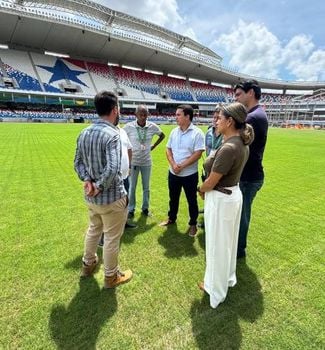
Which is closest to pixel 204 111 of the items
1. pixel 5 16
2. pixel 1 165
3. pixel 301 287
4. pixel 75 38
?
pixel 75 38

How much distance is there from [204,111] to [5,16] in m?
46.3

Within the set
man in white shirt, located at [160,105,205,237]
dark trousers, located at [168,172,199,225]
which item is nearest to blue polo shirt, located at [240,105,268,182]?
man in white shirt, located at [160,105,205,237]

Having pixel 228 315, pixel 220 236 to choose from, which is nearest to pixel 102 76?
pixel 220 236

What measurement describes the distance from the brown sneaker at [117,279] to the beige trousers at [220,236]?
1025 millimetres

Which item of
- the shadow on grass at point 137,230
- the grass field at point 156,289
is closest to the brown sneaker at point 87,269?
the grass field at point 156,289

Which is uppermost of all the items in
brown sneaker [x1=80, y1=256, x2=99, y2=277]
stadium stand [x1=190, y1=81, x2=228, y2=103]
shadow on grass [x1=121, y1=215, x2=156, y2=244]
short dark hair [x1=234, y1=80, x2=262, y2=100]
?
stadium stand [x1=190, y1=81, x2=228, y2=103]

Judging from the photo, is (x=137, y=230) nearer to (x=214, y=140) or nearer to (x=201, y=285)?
(x=201, y=285)

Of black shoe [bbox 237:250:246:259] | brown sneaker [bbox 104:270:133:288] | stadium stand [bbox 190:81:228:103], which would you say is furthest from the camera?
stadium stand [bbox 190:81:228:103]

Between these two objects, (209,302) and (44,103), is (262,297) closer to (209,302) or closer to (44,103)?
(209,302)

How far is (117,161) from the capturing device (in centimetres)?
255

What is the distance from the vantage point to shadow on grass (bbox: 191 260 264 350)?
2359 millimetres

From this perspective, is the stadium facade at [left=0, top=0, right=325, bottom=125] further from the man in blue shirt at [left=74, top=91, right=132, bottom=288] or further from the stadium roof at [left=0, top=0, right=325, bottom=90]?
the man in blue shirt at [left=74, top=91, right=132, bottom=288]

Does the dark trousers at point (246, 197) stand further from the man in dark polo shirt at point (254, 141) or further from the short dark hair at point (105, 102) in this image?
the short dark hair at point (105, 102)

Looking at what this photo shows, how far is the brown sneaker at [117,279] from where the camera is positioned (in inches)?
118
